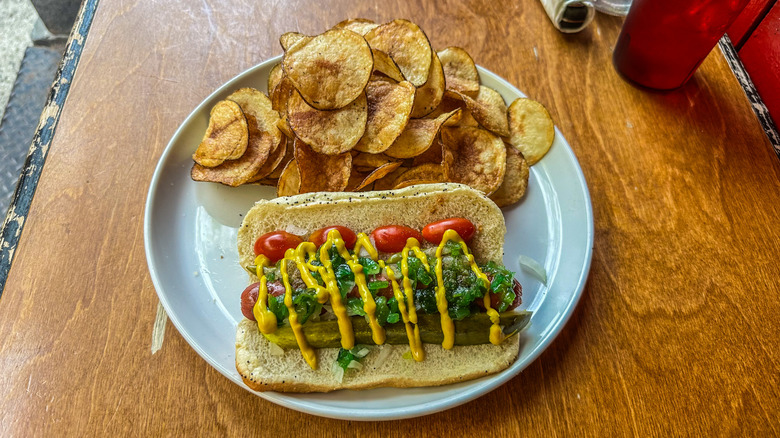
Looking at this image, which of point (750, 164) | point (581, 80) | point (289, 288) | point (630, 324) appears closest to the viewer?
point (289, 288)

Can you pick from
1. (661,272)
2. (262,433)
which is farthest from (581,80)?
(262,433)

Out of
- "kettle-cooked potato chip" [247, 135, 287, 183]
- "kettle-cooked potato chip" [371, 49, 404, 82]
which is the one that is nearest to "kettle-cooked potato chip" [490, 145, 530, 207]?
"kettle-cooked potato chip" [371, 49, 404, 82]

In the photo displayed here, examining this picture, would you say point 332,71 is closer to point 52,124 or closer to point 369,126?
point 369,126

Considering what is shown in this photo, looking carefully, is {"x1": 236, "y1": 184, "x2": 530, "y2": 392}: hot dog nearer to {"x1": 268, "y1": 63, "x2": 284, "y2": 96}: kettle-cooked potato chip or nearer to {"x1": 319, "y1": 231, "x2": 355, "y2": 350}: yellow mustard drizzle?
{"x1": 319, "y1": 231, "x2": 355, "y2": 350}: yellow mustard drizzle

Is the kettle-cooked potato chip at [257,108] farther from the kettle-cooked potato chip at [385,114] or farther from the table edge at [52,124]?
the table edge at [52,124]

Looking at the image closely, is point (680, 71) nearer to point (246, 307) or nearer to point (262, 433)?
point (246, 307)
